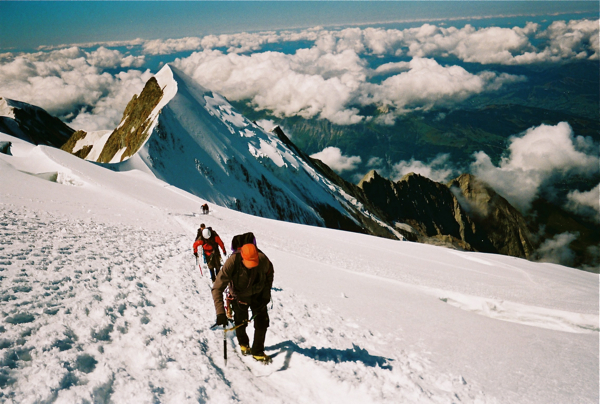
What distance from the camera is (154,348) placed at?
4828 mm

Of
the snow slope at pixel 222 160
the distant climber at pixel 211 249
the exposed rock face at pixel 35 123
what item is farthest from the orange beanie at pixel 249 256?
the exposed rock face at pixel 35 123

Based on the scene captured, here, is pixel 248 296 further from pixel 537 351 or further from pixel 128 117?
pixel 128 117

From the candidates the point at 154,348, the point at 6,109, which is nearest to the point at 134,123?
the point at 154,348

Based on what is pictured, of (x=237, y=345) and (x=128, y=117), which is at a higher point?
(x=128, y=117)

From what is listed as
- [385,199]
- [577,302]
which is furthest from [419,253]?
[385,199]

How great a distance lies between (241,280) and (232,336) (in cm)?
186

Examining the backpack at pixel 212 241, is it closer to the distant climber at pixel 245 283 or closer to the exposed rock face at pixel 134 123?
the distant climber at pixel 245 283

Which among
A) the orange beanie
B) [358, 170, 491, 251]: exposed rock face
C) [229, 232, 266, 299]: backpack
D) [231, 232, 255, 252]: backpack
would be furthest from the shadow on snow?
[358, 170, 491, 251]: exposed rock face

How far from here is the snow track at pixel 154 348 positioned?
385 cm

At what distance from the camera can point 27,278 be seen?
6070mm

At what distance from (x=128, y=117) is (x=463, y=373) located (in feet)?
278

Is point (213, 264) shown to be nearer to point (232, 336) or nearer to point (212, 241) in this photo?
point (212, 241)

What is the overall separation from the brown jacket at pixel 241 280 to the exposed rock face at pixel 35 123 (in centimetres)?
18198

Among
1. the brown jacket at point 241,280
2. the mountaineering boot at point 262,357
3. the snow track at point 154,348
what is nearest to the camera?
the snow track at point 154,348
